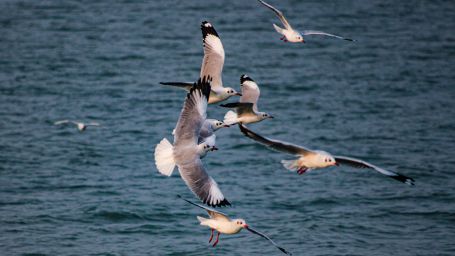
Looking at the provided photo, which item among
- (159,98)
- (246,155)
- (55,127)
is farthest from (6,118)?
(246,155)

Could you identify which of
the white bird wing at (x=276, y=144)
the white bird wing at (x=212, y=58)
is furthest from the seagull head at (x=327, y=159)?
the white bird wing at (x=212, y=58)

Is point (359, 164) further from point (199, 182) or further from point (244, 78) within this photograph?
point (244, 78)

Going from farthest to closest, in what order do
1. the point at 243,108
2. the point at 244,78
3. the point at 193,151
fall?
the point at 244,78 → the point at 243,108 → the point at 193,151

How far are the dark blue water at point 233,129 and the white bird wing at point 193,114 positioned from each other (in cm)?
684

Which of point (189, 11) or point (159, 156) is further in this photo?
point (189, 11)

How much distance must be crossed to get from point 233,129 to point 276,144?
1993cm

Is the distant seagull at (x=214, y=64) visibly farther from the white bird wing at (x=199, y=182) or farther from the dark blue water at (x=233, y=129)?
the dark blue water at (x=233, y=129)

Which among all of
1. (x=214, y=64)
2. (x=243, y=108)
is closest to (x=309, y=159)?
(x=243, y=108)

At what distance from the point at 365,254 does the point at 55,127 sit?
14731 millimetres

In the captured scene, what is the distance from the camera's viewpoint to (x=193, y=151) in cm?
1535

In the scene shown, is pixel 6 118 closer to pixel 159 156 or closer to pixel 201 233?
pixel 201 233

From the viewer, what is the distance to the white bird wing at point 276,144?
14172 millimetres

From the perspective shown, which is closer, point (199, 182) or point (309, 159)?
point (309, 159)

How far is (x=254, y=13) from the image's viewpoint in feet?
166
